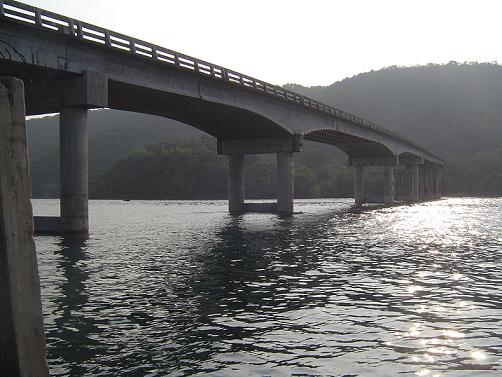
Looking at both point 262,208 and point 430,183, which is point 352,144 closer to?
point 262,208

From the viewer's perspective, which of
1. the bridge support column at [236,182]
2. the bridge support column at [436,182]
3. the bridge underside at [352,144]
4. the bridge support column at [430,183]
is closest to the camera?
the bridge support column at [236,182]

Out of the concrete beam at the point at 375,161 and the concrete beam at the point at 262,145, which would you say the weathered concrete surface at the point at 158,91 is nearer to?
the concrete beam at the point at 262,145

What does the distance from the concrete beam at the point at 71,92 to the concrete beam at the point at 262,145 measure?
3223cm

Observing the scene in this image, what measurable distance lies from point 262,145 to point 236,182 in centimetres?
666

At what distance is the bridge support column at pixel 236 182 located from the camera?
2766 inches

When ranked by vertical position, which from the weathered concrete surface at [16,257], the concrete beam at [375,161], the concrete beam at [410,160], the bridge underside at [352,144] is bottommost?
the weathered concrete surface at [16,257]

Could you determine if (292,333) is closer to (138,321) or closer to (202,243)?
(138,321)

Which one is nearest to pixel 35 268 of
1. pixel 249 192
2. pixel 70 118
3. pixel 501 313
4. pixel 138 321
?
pixel 138 321

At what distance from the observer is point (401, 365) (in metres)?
8.93

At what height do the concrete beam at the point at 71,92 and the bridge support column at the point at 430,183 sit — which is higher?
the concrete beam at the point at 71,92

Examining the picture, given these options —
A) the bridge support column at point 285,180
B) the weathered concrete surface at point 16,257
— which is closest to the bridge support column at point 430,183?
the bridge support column at point 285,180

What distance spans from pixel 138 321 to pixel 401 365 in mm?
6023

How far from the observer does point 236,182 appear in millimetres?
70938

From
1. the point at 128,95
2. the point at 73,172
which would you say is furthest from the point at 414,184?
the point at 73,172
